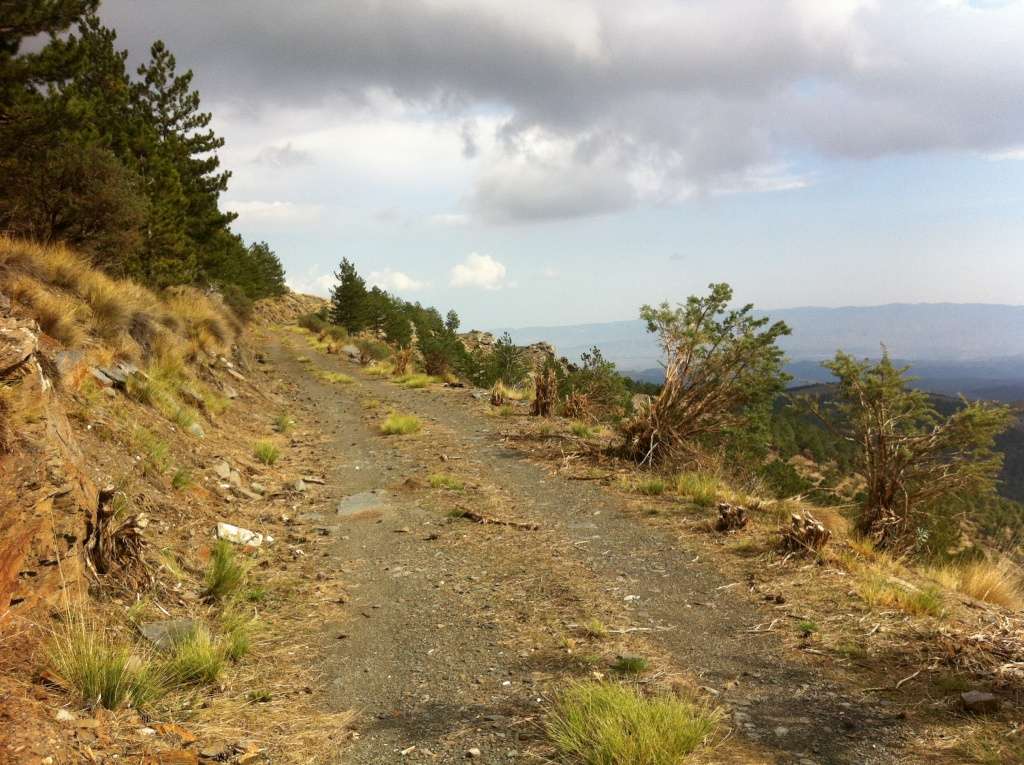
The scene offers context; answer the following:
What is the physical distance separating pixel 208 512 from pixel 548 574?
4.03 meters

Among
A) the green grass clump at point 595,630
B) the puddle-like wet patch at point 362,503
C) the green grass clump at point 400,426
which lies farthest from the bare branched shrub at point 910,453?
the green grass clump at point 400,426

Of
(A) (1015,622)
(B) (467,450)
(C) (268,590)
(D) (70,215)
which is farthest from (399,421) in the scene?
(A) (1015,622)

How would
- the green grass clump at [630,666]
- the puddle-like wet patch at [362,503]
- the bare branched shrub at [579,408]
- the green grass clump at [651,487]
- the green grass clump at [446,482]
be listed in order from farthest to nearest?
the bare branched shrub at [579,408] → the green grass clump at [446,482] → the green grass clump at [651,487] → the puddle-like wet patch at [362,503] → the green grass clump at [630,666]

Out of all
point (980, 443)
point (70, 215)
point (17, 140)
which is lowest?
point (980, 443)

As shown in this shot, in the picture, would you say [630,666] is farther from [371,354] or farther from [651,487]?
[371,354]

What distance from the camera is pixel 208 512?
276 inches

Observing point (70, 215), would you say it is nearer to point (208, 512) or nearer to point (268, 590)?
point (208, 512)

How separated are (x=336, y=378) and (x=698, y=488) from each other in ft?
57.7

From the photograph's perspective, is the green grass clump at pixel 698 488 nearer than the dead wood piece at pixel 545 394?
Yes

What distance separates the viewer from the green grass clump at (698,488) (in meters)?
8.05

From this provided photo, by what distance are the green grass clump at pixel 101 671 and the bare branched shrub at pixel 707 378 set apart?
305 inches

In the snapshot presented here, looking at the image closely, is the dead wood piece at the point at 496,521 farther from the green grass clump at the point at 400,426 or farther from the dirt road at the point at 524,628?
the green grass clump at the point at 400,426

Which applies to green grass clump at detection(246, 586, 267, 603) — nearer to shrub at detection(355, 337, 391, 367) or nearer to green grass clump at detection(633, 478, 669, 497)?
green grass clump at detection(633, 478, 669, 497)

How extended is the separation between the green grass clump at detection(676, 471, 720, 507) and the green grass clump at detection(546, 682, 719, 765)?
4.79 meters
